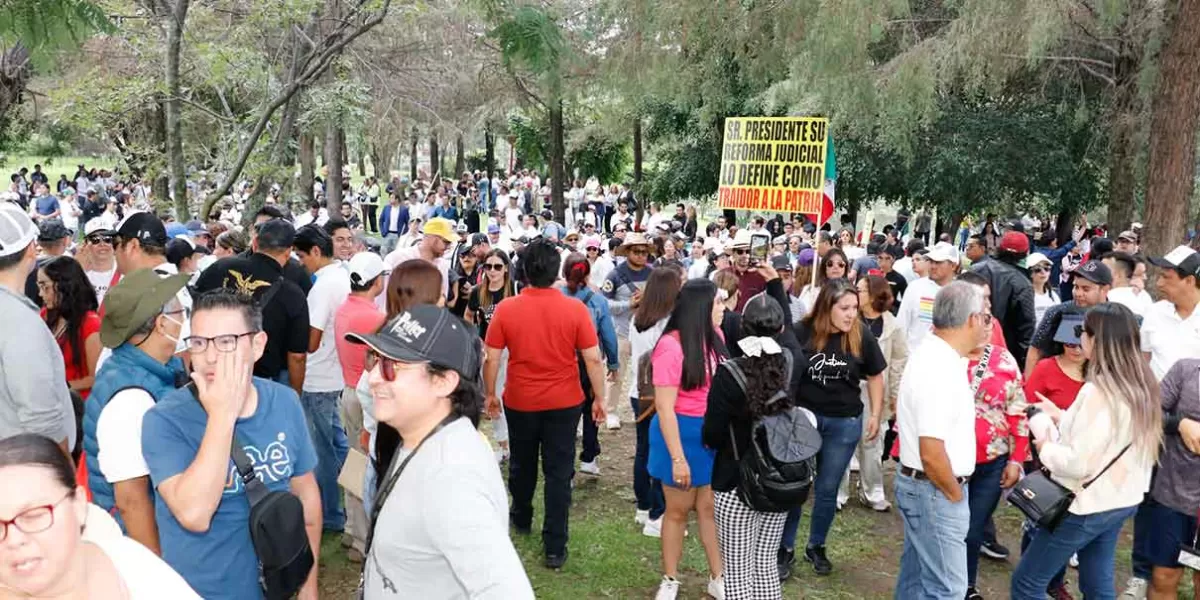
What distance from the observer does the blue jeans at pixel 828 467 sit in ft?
17.5

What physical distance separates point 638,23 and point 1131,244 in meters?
7.76

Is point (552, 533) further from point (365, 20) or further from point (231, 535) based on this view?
point (365, 20)

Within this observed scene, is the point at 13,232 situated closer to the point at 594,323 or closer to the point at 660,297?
the point at 660,297

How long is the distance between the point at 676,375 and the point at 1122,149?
13.7m

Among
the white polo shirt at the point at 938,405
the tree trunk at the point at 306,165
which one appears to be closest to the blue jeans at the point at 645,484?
the white polo shirt at the point at 938,405

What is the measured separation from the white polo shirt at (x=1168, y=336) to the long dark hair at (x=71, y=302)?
6074 millimetres

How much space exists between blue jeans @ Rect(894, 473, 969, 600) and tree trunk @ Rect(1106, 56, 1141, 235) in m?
13.1

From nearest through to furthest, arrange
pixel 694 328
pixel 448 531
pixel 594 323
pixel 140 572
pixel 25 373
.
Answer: pixel 140 572 → pixel 448 531 → pixel 25 373 → pixel 694 328 → pixel 594 323

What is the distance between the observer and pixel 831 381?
529 centimetres

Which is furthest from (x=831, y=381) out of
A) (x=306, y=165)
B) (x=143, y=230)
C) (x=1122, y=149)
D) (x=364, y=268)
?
(x=306, y=165)

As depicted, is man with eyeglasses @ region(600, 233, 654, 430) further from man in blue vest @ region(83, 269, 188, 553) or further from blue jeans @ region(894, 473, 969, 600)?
man in blue vest @ region(83, 269, 188, 553)

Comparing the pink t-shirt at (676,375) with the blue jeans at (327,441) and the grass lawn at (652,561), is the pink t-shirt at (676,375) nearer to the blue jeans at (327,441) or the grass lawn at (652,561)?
the grass lawn at (652,561)

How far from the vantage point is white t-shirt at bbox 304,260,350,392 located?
18.3 ft

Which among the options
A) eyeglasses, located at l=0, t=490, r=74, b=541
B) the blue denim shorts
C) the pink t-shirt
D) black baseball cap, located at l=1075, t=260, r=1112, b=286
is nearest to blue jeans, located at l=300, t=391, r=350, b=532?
the pink t-shirt
